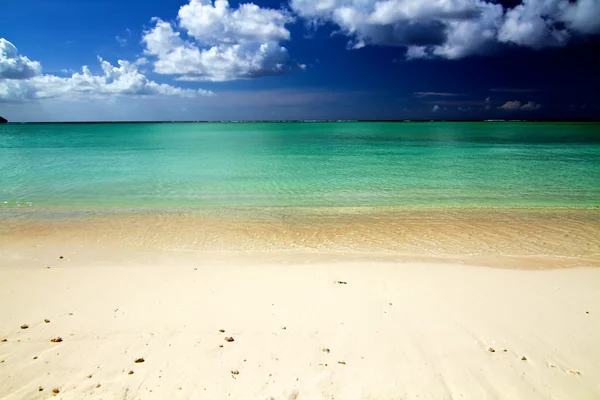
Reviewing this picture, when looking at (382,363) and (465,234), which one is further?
(465,234)

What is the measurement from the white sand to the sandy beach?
2 centimetres

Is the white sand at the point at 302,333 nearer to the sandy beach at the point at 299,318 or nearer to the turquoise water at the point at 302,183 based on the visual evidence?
the sandy beach at the point at 299,318

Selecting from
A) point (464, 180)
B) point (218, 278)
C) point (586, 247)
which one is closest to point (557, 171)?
point (464, 180)

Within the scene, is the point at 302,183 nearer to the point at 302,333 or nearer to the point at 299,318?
the point at 299,318

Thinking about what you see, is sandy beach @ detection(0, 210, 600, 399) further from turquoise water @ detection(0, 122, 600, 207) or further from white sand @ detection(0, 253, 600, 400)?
turquoise water @ detection(0, 122, 600, 207)

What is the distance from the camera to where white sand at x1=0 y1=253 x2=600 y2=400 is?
12.2 ft

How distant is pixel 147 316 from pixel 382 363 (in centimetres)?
308

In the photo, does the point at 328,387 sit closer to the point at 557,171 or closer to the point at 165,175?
the point at 165,175

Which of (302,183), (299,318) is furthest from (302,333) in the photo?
(302,183)

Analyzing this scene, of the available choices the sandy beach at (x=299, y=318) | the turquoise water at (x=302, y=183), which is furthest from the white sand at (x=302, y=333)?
the turquoise water at (x=302, y=183)

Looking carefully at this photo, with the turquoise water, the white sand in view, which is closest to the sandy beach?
the white sand

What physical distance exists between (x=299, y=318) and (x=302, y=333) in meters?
0.37

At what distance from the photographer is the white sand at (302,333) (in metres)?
3.71

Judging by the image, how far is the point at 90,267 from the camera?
6.96m
